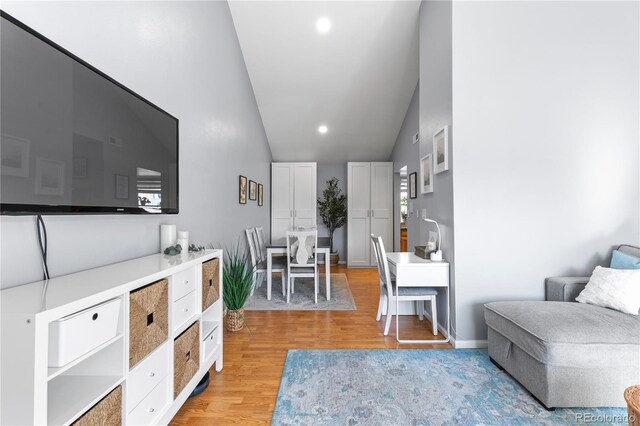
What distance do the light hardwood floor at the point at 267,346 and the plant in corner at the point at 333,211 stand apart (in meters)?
2.73

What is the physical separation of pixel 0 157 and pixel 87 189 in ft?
1.23

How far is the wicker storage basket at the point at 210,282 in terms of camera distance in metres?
→ 1.83

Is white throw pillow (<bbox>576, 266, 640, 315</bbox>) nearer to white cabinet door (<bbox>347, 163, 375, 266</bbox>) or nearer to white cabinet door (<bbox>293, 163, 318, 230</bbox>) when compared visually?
white cabinet door (<bbox>347, 163, 375, 266</bbox>)

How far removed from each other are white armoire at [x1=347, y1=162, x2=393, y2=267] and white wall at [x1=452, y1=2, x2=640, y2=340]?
12.3 feet

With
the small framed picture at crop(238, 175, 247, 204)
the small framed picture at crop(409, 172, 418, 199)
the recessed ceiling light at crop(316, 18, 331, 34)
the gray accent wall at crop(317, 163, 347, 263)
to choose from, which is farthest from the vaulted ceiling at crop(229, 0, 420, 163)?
the small framed picture at crop(238, 175, 247, 204)

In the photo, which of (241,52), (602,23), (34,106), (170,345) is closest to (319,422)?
(170,345)

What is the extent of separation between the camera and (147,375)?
1277 mm

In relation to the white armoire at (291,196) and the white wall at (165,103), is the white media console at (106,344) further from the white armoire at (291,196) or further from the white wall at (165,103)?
the white armoire at (291,196)

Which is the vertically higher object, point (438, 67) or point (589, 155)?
point (438, 67)

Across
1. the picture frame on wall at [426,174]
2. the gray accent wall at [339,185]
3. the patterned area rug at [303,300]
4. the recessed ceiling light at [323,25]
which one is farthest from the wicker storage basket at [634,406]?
the gray accent wall at [339,185]

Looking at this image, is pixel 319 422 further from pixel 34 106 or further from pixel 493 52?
pixel 493 52

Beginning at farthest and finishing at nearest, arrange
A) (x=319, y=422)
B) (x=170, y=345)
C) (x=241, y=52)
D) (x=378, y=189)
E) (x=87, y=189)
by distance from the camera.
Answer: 1. (x=378, y=189)
2. (x=241, y=52)
3. (x=319, y=422)
4. (x=170, y=345)
5. (x=87, y=189)

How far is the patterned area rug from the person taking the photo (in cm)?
344

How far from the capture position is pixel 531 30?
2.48 metres
